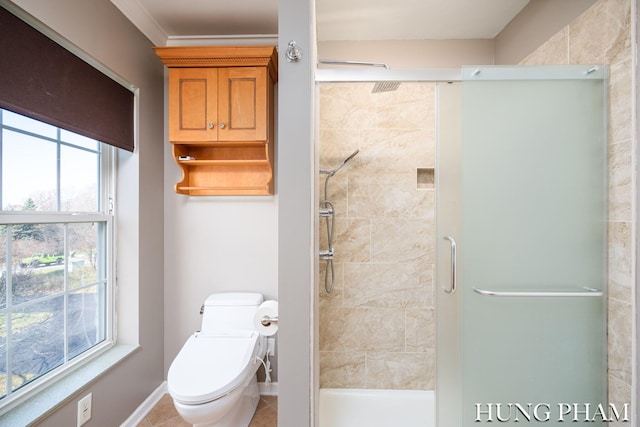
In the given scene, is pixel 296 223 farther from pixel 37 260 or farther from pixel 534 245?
pixel 37 260

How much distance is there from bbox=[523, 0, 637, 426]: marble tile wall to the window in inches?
100

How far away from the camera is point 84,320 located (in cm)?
181

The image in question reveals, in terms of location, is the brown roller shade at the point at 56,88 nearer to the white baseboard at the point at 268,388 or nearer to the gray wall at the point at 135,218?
the gray wall at the point at 135,218

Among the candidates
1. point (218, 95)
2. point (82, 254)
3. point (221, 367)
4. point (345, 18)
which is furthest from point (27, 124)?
point (345, 18)

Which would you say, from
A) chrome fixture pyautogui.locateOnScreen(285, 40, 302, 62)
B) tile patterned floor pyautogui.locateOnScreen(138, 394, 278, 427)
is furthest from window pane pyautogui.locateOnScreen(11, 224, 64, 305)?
chrome fixture pyautogui.locateOnScreen(285, 40, 302, 62)

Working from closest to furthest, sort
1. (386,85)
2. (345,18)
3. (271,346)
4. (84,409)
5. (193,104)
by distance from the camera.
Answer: (386,85) → (84,409) → (345,18) → (193,104) → (271,346)

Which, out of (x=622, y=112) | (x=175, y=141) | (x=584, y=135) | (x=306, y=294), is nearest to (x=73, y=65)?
(x=175, y=141)

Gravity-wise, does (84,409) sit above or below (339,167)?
below

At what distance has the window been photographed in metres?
1.38

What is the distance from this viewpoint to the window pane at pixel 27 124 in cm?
138

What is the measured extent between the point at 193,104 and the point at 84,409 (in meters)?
1.80

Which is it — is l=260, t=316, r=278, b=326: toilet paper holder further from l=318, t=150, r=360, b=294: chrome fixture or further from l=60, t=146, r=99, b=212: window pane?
l=60, t=146, r=99, b=212: window pane

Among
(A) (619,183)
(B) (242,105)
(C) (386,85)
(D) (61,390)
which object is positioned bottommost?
(D) (61,390)

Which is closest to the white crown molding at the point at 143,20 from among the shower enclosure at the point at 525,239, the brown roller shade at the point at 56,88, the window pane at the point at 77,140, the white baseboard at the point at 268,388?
the brown roller shade at the point at 56,88
